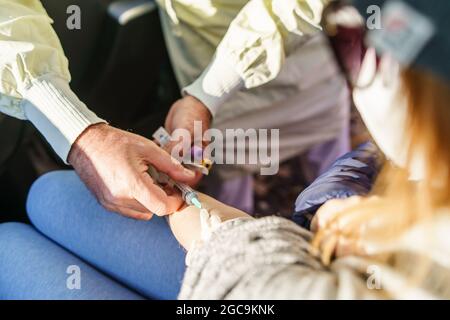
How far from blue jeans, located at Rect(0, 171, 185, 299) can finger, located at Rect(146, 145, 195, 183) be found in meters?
0.08

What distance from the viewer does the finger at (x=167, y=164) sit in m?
0.96

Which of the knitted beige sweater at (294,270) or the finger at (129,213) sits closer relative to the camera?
the knitted beige sweater at (294,270)

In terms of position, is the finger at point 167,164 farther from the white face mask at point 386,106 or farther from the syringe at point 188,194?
the white face mask at point 386,106

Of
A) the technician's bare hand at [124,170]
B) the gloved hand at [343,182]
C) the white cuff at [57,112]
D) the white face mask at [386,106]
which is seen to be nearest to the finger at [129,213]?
the technician's bare hand at [124,170]

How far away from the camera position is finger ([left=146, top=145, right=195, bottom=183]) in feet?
3.16

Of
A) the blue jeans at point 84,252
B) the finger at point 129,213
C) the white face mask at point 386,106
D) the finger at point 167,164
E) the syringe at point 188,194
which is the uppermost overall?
the white face mask at point 386,106

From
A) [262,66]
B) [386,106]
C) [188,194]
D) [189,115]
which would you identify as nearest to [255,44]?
[262,66]

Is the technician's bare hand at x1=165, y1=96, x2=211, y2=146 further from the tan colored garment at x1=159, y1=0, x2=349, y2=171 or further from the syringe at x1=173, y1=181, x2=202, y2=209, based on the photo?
the syringe at x1=173, y1=181, x2=202, y2=209

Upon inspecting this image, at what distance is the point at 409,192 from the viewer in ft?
2.23

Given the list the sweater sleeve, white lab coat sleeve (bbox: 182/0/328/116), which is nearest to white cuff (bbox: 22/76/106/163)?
white lab coat sleeve (bbox: 182/0/328/116)

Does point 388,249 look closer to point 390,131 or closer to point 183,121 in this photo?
point 390,131

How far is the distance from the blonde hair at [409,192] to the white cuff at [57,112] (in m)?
0.43

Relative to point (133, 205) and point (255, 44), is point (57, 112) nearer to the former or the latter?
point (133, 205)
